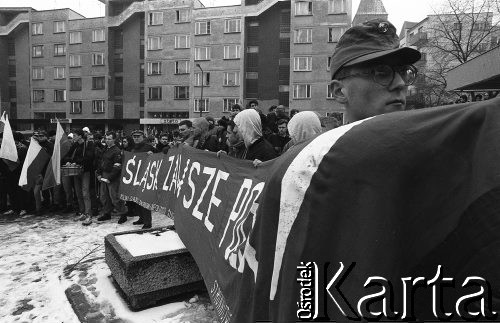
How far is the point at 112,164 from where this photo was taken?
8.34 metres

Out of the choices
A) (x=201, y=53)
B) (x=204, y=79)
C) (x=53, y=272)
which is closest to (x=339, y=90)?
(x=53, y=272)

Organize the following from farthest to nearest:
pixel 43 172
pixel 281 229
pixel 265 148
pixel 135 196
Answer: pixel 43 172 < pixel 135 196 < pixel 265 148 < pixel 281 229

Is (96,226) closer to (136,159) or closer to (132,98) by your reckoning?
(136,159)

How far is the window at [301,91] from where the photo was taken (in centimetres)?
4019

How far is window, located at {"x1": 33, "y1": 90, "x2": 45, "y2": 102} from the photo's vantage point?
49844 millimetres

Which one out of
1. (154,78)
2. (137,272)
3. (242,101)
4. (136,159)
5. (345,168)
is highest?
(154,78)

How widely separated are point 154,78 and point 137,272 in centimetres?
4420

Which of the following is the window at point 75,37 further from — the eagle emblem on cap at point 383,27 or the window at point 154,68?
the eagle emblem on cap at point 383,27

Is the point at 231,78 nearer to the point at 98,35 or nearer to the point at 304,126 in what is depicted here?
the point at 98,35

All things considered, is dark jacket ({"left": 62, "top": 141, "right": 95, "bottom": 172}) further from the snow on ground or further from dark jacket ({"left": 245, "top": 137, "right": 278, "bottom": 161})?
dark jacket ({"left": 245, "top": 137, "right": 278, "bottom": 161})

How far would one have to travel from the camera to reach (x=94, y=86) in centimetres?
4775

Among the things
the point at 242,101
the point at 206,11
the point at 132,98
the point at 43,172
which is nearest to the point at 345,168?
the point at 43,172

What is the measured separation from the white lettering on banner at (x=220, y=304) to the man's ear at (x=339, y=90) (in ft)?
4.49

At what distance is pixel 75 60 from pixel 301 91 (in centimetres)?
3074
